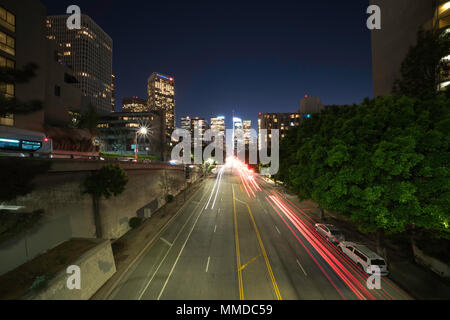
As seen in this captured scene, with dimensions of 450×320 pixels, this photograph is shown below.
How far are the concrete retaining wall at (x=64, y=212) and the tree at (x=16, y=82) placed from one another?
3.79 metres

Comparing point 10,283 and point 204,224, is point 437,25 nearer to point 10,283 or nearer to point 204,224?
point 204,224

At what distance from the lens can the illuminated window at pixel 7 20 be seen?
2159 centimetres

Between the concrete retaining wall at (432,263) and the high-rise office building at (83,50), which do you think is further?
the high-rise office building at (83,50)

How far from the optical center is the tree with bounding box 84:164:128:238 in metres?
15.8

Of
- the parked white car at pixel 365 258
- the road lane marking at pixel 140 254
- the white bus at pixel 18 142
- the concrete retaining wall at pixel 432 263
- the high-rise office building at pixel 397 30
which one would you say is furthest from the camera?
the high-rise office building at pixel 397 30

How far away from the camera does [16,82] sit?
8.38 m

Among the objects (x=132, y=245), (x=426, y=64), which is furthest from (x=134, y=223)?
(x=426, y=64)

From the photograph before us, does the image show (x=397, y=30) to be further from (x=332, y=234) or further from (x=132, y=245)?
(x=132, y=245)

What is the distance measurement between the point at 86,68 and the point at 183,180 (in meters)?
138

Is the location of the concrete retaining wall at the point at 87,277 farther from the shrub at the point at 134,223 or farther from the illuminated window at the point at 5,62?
the illuminated window at the point at 5,62

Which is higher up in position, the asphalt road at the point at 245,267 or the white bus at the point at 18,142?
the white bus at the point at 18,142

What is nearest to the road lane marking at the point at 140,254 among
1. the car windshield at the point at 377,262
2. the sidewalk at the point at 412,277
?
the car windshield at the point at 377,262

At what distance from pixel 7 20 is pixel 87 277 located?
105 feet

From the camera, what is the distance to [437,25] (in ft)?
75.7
